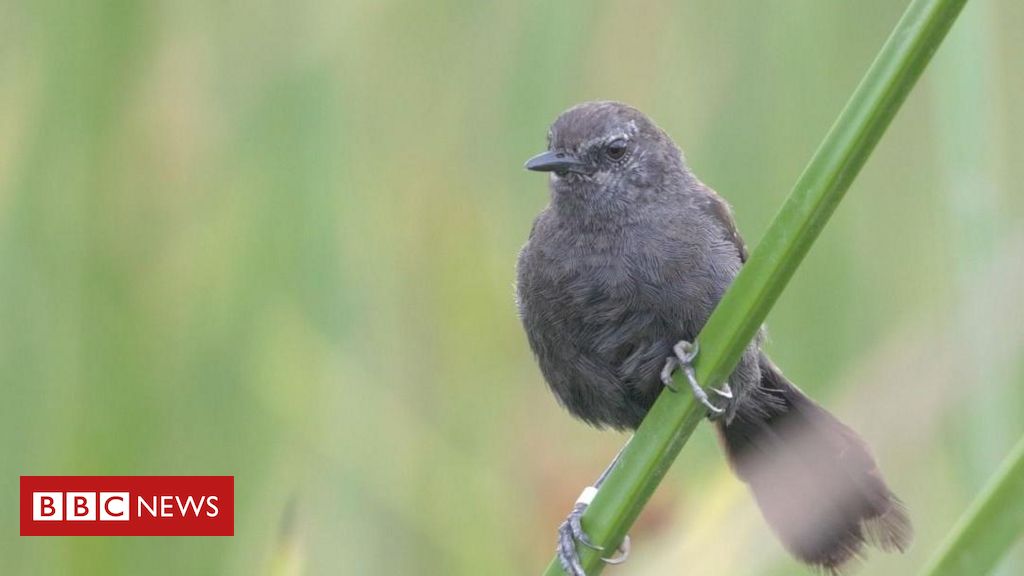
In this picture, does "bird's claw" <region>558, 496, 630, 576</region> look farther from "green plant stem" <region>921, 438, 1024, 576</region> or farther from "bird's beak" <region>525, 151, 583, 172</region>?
"bird's beak" <region>525, 151, 583, 172</region>

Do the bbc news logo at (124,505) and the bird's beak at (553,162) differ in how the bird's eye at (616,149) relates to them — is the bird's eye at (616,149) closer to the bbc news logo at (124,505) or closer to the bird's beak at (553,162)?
the bird's beak at (553,162)

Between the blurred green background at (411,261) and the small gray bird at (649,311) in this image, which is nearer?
the blurred green background at (411,261)

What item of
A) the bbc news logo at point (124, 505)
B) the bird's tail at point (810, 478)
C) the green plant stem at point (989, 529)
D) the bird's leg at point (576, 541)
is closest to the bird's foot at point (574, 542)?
the bird's leg at point (576, 541)

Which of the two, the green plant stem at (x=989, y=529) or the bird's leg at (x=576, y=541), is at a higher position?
the green plant stem at (x=989, y=529)

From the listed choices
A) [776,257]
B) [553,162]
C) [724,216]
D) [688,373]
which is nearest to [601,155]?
[553,162]

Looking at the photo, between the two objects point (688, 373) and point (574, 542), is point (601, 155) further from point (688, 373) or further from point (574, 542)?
point (688, 373)

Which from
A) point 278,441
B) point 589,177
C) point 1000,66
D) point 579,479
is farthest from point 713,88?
point 278,441

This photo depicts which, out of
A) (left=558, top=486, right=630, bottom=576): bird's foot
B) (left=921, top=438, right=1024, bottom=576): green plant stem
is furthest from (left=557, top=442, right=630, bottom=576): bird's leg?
(left=921, top=438, right=1024, bottom=576): green plant stem
